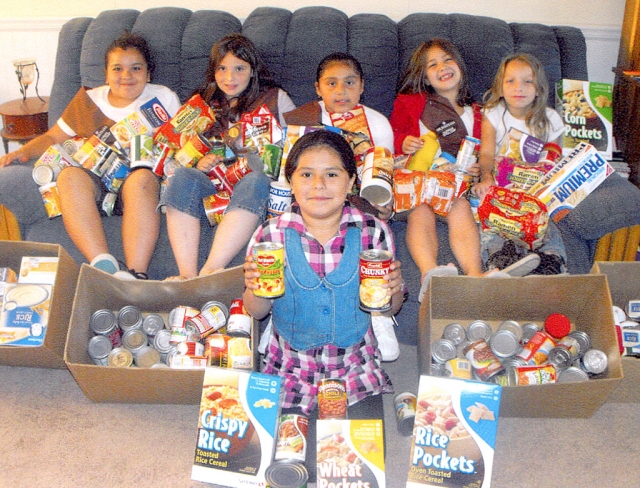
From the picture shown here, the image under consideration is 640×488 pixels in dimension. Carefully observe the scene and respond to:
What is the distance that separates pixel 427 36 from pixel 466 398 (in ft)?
5.10

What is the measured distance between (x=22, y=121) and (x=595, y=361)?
2536 millimetres

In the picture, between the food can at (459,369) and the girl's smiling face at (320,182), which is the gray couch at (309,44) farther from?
the food can at (459,369)

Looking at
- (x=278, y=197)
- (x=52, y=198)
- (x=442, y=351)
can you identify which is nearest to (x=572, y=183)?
(x=442, y=351)

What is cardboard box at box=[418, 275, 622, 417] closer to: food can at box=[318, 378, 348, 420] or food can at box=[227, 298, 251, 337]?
food can at box=[318, 378, 348, 420]

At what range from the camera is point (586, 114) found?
7.54 ft

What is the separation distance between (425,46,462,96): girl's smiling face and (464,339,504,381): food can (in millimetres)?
1062

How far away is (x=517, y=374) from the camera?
63.6 inches

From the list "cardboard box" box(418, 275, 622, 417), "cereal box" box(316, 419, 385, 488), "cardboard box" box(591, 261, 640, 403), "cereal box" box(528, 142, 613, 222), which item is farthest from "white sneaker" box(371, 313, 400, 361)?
"cereal box" box(528, 142, 613, 222)

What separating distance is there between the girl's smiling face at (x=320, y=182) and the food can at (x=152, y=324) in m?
0.59

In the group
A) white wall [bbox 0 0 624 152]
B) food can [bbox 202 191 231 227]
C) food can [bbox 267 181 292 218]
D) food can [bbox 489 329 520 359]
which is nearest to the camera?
food can [bbox 489 329 520 359]

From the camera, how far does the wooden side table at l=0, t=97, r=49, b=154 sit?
2752 mm

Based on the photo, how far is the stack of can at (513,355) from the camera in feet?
5.34

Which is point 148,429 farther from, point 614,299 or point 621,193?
point 621,193

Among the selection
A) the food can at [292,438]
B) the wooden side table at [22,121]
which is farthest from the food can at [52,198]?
the food can at [292,438]
